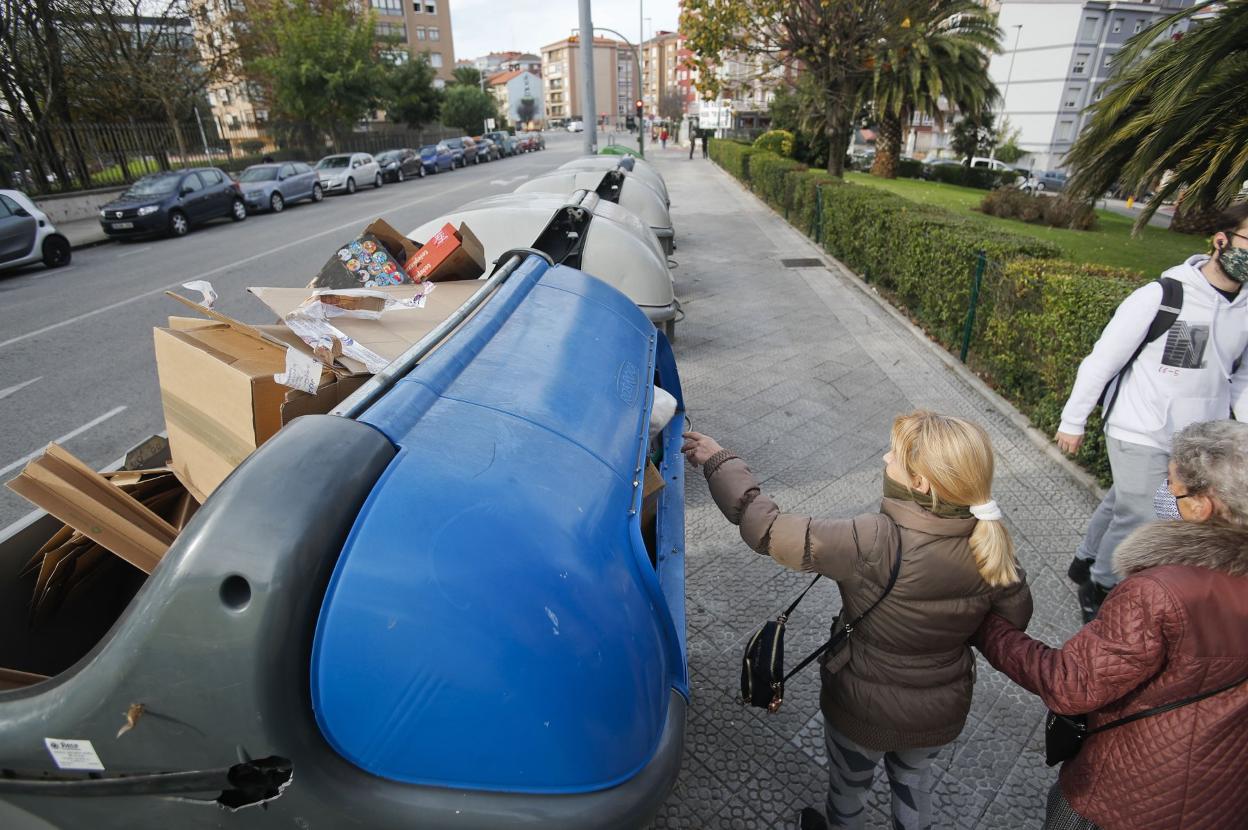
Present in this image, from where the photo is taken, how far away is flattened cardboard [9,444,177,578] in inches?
59.9

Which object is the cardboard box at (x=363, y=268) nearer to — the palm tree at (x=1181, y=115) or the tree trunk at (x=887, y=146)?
the palm tree at (x=1181, y=115)

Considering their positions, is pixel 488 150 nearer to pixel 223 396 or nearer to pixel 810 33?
pixel 810 33

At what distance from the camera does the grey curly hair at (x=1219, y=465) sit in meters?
1.67

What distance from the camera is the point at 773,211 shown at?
18.3 metres

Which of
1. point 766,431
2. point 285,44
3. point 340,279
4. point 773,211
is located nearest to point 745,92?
point 773,211

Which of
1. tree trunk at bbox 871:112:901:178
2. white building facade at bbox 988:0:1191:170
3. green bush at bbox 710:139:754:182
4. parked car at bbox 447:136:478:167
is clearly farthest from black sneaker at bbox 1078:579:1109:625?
white building facade at bbox 988:0:1191:170

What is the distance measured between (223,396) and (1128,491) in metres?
3.61

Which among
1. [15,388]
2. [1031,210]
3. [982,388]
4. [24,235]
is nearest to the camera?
[982,388]

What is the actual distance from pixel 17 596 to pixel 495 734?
1693 millimetres

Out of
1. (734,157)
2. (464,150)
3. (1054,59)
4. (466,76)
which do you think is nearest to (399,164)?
(464,150)

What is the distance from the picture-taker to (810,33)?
49.7 ft

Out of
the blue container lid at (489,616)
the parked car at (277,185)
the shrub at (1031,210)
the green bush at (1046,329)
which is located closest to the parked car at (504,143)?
the parked car at (277,185)

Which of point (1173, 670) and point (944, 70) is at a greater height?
point (944, 70)

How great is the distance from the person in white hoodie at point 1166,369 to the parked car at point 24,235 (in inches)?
620
